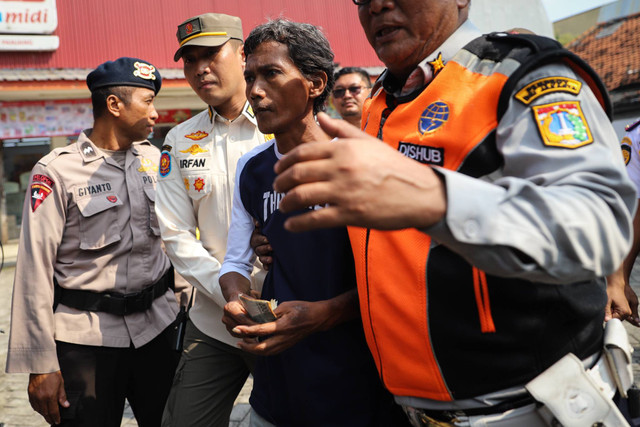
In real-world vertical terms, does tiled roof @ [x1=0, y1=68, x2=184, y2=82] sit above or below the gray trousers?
above

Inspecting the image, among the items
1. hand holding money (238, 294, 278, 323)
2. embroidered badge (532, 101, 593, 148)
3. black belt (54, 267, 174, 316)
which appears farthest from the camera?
black belt (54, 267, 174, 316)

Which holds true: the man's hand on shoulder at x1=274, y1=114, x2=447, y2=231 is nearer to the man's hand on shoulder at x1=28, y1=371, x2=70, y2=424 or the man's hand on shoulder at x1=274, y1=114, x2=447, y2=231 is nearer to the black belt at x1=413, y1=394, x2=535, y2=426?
the black belt at x1=413, y1=394, x2=535, y2=426

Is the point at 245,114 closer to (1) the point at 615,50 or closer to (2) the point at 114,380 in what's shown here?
(2) the point at 114,380

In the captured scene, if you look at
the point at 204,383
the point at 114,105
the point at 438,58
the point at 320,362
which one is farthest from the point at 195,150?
the point at 438,58

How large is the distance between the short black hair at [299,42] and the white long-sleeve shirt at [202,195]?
73 cm

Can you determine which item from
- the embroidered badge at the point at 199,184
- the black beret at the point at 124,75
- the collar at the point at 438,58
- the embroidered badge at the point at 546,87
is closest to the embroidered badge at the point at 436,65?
the collar at the point at 438,58

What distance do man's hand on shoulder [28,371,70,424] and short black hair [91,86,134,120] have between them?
1.48 metres

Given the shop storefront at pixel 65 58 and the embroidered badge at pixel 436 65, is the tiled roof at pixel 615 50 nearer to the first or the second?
the shop storefront at pixel 65 58

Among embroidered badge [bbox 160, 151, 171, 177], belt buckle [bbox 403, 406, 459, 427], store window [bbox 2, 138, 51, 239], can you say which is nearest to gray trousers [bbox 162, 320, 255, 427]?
embroidered badge [bbox 160, 151, 171, 177]

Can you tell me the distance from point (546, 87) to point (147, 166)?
101 inches

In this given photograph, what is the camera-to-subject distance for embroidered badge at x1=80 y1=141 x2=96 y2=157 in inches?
115

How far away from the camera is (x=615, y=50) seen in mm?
18797

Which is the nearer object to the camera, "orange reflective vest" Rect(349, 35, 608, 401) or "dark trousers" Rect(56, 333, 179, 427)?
"orange reflective vest" Rect(349, 35, 608, 401)

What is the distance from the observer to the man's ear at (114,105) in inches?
118
